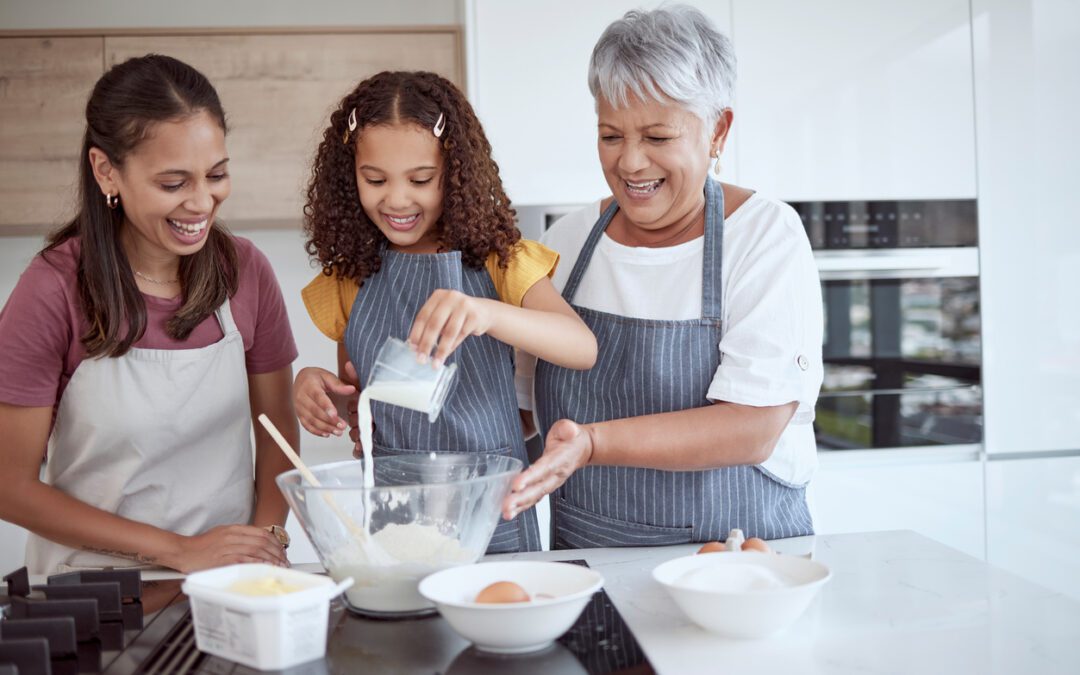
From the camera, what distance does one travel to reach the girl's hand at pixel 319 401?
4.23ft

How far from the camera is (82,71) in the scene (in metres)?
2.84

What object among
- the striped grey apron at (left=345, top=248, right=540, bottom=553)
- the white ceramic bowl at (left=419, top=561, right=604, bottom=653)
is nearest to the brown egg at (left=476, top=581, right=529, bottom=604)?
the white ceramic bowl at (left=419, top=561, right=604, bottom=653)

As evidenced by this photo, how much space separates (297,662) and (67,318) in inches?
27.7

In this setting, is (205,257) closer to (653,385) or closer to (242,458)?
(242,458)

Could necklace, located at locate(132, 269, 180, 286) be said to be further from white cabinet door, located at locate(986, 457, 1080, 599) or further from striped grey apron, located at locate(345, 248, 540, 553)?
white cabinet door, located at locate(986, 457, 1080, 599)

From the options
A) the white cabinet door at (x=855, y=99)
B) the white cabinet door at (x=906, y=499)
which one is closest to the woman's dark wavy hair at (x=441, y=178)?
the white cabinet door at (x=855, y=99)

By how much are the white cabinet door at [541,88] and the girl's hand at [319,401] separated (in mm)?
1411

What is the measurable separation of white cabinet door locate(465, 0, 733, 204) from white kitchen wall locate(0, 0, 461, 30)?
1.74 feet

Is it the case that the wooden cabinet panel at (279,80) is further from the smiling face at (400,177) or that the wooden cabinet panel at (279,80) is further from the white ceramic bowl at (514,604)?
the white ceramic bowl at (514,604)

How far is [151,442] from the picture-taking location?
1399 mm

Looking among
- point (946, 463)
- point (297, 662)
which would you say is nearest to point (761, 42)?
point (946, 463)

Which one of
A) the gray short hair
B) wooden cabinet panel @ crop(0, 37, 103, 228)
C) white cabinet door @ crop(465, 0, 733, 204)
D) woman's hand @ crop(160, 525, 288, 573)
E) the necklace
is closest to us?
woman's hand @ crop(160, 525, 288, 573)

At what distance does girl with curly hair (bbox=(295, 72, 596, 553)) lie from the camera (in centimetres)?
134

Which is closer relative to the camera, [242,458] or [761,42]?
[242,458]
